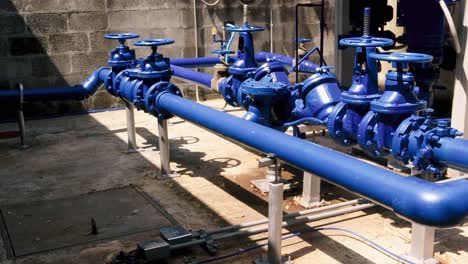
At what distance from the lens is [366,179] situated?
222cm

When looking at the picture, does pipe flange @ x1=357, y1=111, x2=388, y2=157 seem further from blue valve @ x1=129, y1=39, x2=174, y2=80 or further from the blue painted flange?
blue valve @ x1=129, y1=39, x2=174, y2=80

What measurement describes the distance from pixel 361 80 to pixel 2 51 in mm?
4959

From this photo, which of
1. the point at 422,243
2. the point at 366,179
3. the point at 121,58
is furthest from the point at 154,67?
the point at 366,179

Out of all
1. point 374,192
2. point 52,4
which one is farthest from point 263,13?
point 374,192

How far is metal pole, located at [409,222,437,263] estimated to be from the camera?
299cm

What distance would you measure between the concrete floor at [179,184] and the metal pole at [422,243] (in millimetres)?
123

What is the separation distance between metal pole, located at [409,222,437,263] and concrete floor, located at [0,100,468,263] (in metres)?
0.12

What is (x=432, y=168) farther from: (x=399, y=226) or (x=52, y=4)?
(x=52, y=4)

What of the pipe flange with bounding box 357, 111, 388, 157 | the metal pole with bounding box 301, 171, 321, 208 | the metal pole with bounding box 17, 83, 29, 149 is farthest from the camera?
the metal pole with bounding box 17, 83, 29, 149

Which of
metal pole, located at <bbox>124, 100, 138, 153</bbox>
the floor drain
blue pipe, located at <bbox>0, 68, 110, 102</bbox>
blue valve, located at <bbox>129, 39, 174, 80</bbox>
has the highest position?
blue valve, located at <bbox>129, 39, 174, 80</bbox>

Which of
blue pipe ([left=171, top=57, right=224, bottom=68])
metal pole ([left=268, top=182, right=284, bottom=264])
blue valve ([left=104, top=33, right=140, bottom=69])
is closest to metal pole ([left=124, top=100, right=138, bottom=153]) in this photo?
blue valve ([left=104, top=33, right=140, bottom=69])

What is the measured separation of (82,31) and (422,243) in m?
5.32

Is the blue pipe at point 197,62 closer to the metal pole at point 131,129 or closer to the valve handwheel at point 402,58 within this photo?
the metal pole at point 131,129

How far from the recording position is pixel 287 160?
2.74 m
